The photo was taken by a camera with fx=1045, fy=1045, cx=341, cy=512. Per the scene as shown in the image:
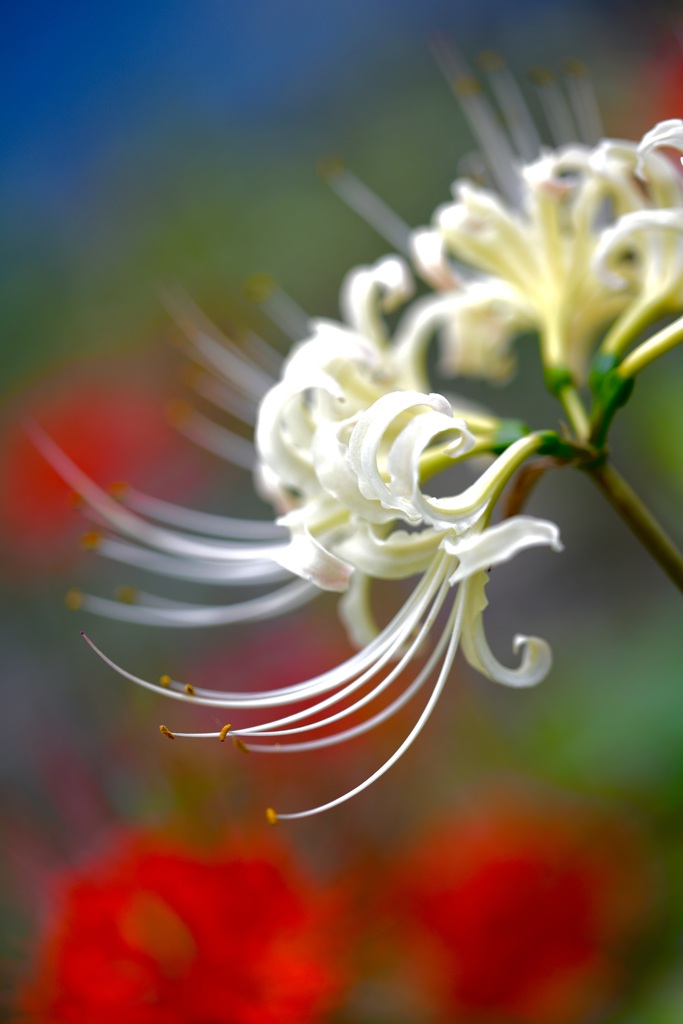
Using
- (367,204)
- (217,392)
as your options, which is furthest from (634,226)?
(367,204)

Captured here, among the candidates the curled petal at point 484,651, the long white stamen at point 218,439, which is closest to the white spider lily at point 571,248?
the curled petal at point 484,651

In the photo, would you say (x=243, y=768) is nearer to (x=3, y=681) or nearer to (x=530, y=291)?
(x=530, y=291)

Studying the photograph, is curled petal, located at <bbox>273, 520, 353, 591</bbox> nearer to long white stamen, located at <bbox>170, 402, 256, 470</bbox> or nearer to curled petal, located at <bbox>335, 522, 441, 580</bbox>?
curled petal, located at <bbox>335, 522, 441, 580</bbox>

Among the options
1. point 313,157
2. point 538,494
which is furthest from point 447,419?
point 313,157

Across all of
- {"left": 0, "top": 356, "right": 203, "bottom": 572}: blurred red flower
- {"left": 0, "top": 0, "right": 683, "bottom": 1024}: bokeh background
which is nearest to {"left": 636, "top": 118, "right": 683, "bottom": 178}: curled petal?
{"left": 0, "top": 0, "right": 683, "bottom": 1024}: bokeh background

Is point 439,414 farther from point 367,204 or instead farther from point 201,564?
point 367,204
